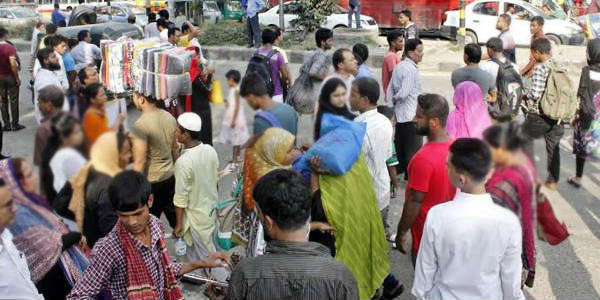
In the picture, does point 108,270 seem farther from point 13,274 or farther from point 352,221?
point 352,221

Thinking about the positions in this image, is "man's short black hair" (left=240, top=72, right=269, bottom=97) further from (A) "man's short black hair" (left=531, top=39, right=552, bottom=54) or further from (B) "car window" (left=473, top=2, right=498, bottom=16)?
(B) "car window" (left=473, top=2, right=498, bottom=16)

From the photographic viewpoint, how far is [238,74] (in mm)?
1752

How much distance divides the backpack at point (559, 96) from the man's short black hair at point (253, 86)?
98cm

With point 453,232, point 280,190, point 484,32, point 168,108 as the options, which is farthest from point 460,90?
point 168,108

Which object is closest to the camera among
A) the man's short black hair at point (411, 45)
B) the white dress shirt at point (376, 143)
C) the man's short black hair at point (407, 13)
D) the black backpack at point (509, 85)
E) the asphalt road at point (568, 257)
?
the black backpack at point (509, 85)

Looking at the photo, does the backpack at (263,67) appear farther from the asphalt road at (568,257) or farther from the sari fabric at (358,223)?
the asphalt road at (568,257)

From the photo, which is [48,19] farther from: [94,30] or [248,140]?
[248,140]

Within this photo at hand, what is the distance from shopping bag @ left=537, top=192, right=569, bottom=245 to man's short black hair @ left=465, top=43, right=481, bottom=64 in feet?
2.52

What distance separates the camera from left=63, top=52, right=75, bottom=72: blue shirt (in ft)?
5.23

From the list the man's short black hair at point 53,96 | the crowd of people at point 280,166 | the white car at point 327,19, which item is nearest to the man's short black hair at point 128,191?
the crowd of people at point 280,166

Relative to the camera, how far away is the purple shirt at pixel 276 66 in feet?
6.12

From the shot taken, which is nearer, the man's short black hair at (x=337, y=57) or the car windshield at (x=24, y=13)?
the car windshield at (x=24, y=13)

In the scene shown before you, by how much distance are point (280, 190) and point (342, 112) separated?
34cm

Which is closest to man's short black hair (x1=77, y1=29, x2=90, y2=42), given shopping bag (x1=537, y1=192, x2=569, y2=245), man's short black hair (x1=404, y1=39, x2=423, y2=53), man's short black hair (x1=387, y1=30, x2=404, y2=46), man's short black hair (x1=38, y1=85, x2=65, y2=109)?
man's short black hair (x1=38, y1=85, x2=65, y2=109)
